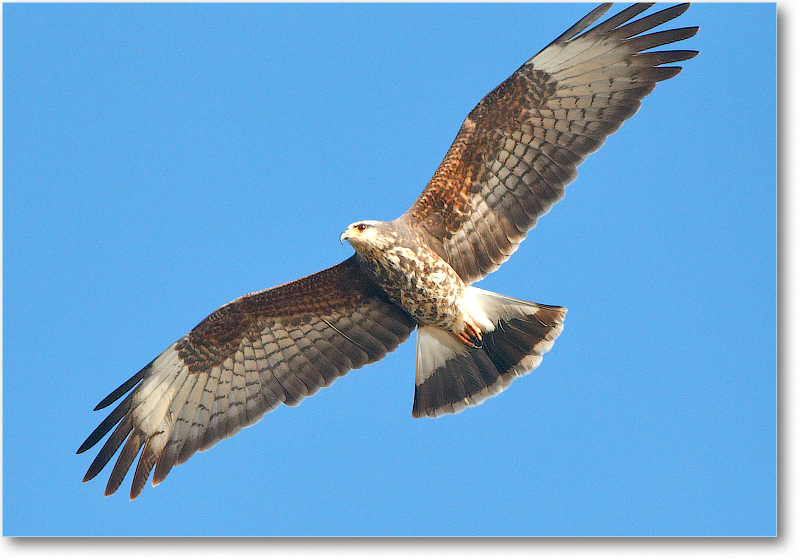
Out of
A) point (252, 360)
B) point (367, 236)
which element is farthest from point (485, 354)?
point (252, 360)

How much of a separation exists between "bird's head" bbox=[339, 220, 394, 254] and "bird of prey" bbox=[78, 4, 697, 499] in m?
0.01

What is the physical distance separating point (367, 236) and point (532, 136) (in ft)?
6.23

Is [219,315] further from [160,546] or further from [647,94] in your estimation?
[647,94]

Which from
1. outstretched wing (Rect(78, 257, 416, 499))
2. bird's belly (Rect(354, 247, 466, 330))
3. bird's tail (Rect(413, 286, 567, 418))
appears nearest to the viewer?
bird's belly (Rect(354, 247, 466, 330))

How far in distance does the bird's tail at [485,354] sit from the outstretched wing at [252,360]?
44cm

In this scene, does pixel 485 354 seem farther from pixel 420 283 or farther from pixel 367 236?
pixel 367 236

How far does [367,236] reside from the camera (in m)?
7.61

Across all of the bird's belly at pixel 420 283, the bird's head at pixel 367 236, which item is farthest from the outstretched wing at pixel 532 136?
the bird's head at pixel 367 236

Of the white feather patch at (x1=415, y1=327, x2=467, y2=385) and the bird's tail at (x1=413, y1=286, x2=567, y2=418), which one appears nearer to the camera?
the bird's tail at (x1=413, y1=286, x2=567, y2=418)

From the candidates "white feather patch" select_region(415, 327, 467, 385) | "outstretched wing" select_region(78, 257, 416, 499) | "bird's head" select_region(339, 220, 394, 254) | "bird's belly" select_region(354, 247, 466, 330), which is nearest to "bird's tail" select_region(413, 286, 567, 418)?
"white feather patch" select_region(415, 327, 467, 385)

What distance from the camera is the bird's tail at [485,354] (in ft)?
27.0

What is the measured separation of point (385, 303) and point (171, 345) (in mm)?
2205

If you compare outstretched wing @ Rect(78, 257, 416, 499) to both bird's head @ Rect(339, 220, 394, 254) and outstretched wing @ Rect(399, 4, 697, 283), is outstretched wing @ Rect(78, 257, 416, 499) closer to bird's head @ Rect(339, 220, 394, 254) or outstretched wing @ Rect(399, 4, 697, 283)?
bird's head @ Rect(339, 220, 394, 254)

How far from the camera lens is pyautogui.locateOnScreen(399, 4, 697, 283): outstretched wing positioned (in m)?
7.82
